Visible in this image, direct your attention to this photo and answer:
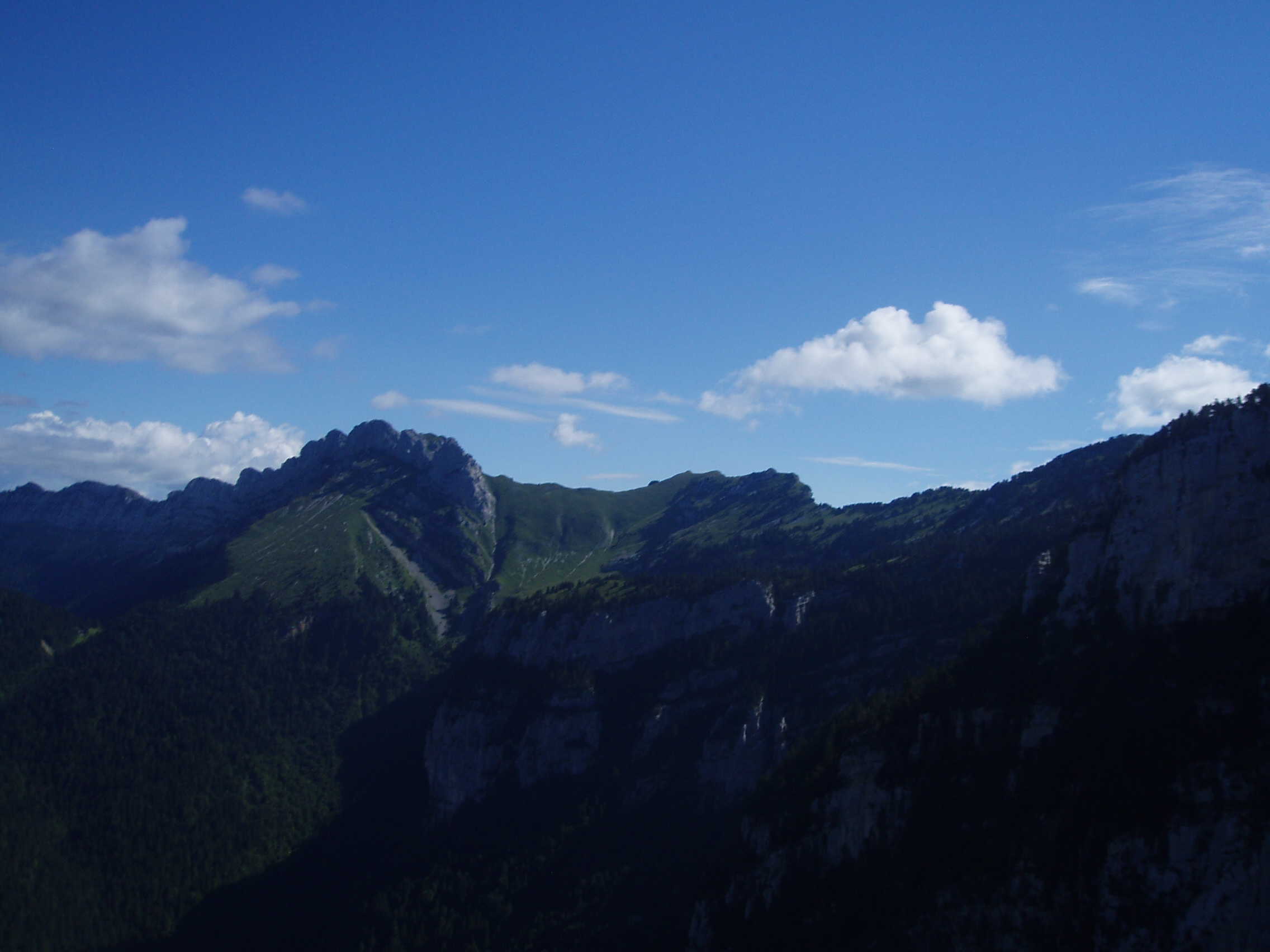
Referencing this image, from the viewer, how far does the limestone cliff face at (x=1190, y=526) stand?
284ft

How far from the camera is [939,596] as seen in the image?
172 meters

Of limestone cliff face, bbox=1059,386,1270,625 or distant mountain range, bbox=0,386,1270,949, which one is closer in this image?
distant mountain range, bbox=0,386,1270,949

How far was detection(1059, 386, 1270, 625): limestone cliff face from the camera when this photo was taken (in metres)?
86.6

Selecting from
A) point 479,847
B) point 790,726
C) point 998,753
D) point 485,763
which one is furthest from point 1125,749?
point 485,763

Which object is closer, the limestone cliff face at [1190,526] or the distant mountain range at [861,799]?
the distant mountain range at [861,799]

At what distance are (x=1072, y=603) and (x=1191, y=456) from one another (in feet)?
73.7

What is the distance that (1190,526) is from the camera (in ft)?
302

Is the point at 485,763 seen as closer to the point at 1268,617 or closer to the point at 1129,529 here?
the point at 1129,529

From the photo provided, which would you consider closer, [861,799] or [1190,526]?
[1190,526]

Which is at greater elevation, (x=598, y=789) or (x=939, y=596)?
(x=939, y=596)

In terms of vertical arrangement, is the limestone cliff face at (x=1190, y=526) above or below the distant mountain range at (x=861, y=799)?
above

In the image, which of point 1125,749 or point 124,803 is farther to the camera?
point 124,803

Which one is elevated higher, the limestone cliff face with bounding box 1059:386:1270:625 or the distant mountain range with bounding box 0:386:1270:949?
the limestone cliff face with bounding box 1059:386:1270:625

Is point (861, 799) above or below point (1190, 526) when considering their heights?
→ below
